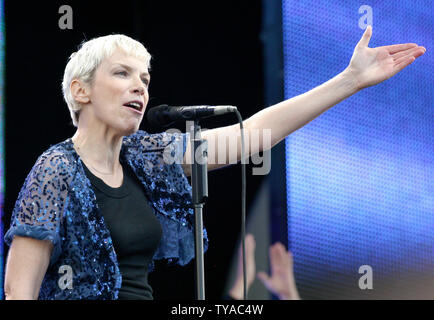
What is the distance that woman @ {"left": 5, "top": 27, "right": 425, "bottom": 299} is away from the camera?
5.85 feet

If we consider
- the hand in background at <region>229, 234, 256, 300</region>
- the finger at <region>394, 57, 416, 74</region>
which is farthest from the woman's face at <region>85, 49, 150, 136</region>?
the hand in background at <region>229, 234, 256, 300</region>

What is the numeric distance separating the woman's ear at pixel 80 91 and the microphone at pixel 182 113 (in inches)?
12.2

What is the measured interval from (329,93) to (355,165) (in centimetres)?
123

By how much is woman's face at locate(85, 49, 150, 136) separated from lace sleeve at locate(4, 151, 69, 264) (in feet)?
0.66

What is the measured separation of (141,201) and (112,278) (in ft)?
0.95

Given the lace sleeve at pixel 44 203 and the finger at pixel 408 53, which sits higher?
the finger at pixel 408 53

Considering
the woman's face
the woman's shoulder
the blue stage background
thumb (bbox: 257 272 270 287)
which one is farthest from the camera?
thumb (bbox: 257 272 270 287)

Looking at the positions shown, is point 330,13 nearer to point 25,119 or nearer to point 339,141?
point 339,141

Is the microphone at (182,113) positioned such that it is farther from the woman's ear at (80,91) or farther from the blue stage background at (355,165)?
the blue stage background at (355,165)

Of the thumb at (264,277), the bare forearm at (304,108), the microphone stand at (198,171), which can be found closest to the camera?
the microphone stand at (198,171)

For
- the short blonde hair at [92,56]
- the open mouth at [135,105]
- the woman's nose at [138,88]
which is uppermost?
the short blonde hair at [92,56]

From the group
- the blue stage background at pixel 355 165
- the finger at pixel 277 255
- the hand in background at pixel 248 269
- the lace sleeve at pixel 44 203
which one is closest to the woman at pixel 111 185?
the lace sleeve at pixel 44 203

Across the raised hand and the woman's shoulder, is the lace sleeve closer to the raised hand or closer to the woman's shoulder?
the woman's shoulder

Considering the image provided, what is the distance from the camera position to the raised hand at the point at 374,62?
6.91 ft
